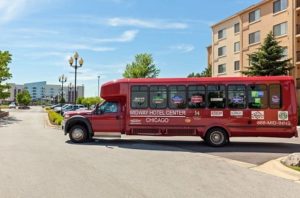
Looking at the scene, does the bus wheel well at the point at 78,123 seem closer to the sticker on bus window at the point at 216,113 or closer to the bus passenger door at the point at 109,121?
the bus passenger door at the point at 109,121

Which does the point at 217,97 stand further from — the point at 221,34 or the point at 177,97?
the point at 221,34

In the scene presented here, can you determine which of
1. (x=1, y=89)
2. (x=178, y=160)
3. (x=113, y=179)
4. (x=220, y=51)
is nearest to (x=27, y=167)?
(x=113, y=179)

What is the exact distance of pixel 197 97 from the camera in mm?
17484

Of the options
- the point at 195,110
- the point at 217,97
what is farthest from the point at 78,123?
the point at 217,97

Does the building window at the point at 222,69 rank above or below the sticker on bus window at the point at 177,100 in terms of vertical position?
above

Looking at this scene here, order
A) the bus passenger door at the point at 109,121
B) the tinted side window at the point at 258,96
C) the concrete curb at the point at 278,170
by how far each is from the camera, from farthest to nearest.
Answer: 1. the bus passenger door at the point at 109,121
2. the tinted side window at the point at 258,96
3. the concrete curb at the point at 278,170

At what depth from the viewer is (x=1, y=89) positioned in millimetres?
49312

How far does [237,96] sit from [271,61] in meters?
21.4

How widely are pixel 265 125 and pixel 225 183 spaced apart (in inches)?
330

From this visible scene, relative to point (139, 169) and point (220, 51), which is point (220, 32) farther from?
point (139, 169)

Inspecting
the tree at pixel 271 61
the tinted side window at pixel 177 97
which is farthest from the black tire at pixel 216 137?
the tree at pixel 271 61

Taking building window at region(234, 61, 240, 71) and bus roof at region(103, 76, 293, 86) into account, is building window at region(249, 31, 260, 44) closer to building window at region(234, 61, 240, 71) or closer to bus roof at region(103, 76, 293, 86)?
building window at region(234, 61, 240, 71)

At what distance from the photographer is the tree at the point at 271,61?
37.0 meters

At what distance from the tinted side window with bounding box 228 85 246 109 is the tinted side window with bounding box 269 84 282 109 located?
1.07 m
